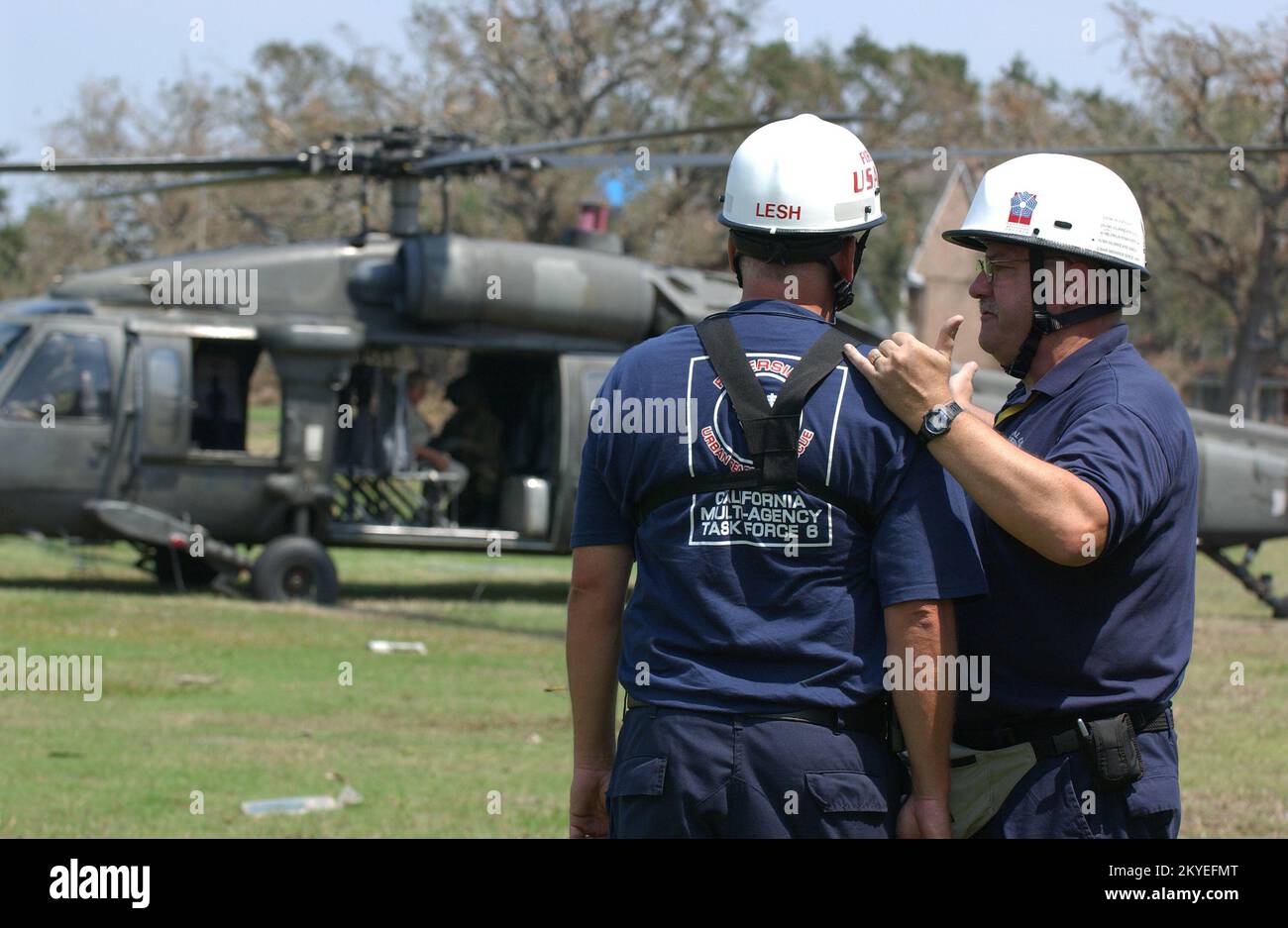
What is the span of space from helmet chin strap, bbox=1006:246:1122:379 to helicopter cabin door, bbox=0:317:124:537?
1162cm

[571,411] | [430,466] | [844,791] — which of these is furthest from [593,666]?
[430,466]

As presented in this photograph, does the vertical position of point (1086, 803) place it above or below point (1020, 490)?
below

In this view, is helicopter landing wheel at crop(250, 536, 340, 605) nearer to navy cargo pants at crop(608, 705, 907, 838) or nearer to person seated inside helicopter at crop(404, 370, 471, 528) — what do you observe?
person seated inside helicopter at crop(404, 370, 471, 528)

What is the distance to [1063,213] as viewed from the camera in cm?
367

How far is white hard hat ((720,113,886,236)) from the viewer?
3318 mm

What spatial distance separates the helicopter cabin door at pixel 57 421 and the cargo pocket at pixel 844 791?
39.5ft

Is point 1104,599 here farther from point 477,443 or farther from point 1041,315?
point 477,443

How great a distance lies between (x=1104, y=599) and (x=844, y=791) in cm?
70

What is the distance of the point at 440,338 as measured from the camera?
14.9 m

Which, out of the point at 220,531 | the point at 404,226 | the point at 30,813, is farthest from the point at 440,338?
the point at 30,813

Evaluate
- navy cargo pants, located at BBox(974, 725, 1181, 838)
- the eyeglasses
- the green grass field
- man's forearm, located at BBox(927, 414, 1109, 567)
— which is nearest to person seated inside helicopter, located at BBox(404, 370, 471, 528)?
the green grass field

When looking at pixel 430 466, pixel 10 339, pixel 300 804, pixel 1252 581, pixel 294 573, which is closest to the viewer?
pixel 300 804
